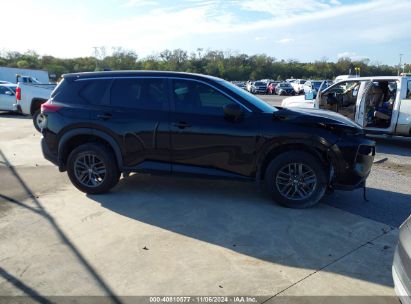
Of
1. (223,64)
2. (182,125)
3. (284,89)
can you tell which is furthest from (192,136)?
(223,64)

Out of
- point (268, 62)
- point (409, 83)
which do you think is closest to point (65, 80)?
point (409, 83)

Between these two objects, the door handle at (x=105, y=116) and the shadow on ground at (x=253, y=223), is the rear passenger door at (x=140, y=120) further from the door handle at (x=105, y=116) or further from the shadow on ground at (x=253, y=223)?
the shadow on ground at (x=253, y=223)

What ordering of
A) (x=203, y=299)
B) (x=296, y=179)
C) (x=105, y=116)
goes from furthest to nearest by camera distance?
(x=105, y=116) < (x=296, y=179) < (x=203, y=299)

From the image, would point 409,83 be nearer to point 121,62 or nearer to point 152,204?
point 152,204

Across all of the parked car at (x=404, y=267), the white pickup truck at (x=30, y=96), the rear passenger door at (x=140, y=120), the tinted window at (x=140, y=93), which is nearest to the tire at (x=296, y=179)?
the rear passenger door at (x=140, y=120)

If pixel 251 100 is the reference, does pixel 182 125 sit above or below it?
below

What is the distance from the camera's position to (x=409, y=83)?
9.45 meters

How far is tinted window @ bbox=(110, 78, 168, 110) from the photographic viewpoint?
5.39 m

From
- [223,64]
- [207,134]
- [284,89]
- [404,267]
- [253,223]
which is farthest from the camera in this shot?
[223,64]

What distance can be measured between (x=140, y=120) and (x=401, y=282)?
12.5 feet

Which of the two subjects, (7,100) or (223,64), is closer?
(7,100)

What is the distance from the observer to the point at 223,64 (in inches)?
4355

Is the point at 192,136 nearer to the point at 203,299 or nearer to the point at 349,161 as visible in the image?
the point at 349,161

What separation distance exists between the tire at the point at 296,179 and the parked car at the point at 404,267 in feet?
6.97
